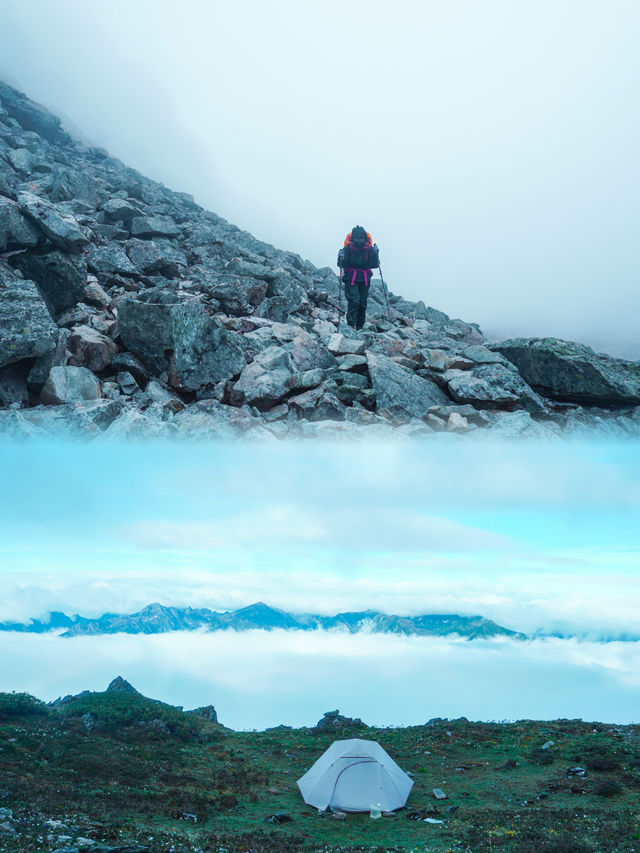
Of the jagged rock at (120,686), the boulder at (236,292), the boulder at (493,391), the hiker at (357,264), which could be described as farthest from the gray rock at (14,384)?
the jagged rock at (120,686)

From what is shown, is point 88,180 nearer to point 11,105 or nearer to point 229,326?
point 229,326

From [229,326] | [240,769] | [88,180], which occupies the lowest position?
[240,769]

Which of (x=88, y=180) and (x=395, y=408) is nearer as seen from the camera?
(x=395, y=408)

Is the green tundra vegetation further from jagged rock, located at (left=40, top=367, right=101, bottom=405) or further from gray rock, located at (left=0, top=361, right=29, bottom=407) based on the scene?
jagged rock, located at (left=40, top=367, right=101, bottom=405)

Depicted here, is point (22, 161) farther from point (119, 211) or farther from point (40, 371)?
point (40, 371)

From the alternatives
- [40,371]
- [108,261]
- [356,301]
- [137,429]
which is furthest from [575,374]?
[108,261]

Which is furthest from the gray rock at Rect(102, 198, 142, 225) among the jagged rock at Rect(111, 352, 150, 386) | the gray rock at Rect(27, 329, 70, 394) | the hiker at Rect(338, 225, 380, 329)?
the gray rock at Rect(27, 329, 70, 394)

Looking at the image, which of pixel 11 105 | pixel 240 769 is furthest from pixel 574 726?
pixel 11 105
